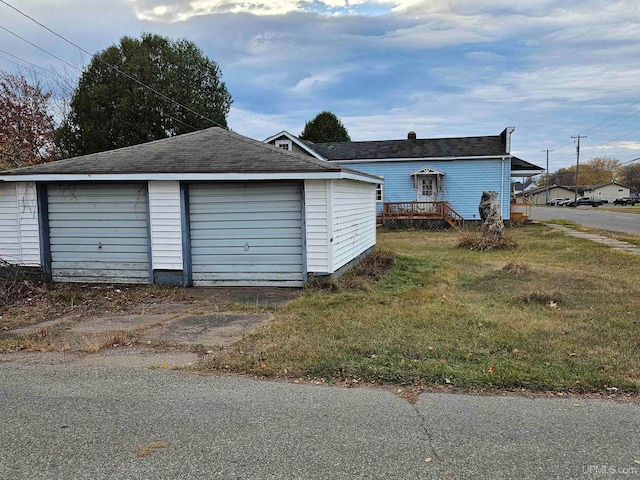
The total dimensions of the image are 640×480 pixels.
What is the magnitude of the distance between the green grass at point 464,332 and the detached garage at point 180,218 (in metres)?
1.33

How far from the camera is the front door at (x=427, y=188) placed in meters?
25.2

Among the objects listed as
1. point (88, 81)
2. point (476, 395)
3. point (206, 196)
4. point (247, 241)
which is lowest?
point (476, 395)

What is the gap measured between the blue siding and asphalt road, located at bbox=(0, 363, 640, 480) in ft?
72.3

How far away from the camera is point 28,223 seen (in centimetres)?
952

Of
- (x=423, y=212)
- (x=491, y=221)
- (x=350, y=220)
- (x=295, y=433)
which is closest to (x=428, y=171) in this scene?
(x=423, y=212)

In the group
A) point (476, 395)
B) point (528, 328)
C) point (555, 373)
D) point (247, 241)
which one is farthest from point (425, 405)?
point (247, 241)

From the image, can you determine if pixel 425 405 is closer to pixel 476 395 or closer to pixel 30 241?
pixel 476 395

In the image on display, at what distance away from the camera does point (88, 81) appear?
30.3m

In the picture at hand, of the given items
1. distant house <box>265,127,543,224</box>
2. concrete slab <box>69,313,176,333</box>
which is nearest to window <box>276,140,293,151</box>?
distant house <box>265,127,543,224</box>

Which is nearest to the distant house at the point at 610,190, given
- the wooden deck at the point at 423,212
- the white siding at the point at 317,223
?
the wooden deck at the point at 423,212

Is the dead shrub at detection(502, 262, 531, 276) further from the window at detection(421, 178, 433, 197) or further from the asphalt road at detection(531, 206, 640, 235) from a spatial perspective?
the window at detection(421, 178, 433, 197)

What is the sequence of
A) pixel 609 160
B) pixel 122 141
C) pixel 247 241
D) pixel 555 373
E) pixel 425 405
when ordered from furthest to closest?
pixel 609 160 < pixel 122 141 < pixel 247 241 < pixel 555 373 < pixel 425 405

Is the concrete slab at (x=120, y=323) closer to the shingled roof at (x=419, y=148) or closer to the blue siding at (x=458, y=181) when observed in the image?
the blue siding at (x=458, y=181)

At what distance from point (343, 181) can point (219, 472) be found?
25.5 ft
